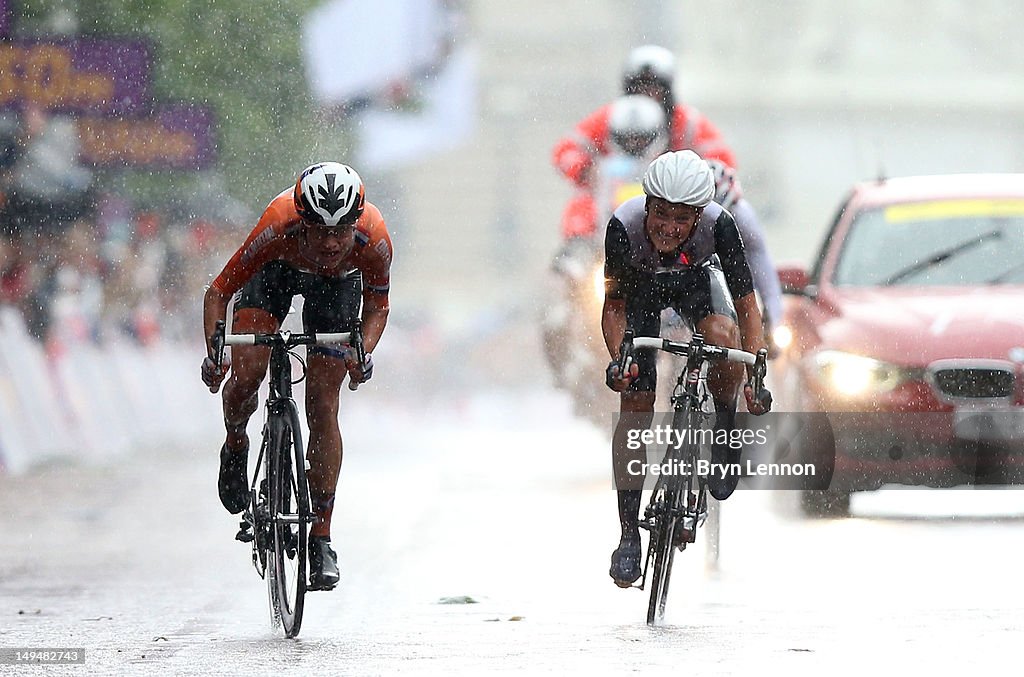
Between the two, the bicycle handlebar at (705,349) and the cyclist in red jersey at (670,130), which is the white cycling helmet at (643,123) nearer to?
the cyclist in red jersey at (670,130)

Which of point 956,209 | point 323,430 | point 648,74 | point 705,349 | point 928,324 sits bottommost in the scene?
point 323,430

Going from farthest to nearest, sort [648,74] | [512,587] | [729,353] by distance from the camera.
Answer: [648,74] → [512,587] → [729,353]

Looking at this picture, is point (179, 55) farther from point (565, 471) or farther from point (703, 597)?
point (703, 597)

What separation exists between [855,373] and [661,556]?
3557 mm

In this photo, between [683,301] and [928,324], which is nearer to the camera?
[683,301]

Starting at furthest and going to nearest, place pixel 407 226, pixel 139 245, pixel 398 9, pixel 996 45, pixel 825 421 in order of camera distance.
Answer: pixel 996 45
pixel 407 226
pixel 398 9
pixel 139 245
pixel 825 421

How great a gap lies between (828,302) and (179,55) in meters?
11.7

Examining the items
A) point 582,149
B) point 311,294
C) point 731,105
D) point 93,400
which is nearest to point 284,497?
point 311,294

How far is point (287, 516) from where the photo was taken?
975cm

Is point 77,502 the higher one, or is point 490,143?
point 490,143

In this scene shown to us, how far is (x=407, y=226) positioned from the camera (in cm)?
9438

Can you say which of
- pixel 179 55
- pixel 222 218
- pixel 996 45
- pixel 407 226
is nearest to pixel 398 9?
pixel 222 218

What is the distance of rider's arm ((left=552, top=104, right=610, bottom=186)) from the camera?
14.0 meters

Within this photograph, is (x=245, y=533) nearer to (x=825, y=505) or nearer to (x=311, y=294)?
(x=311, y=294)
